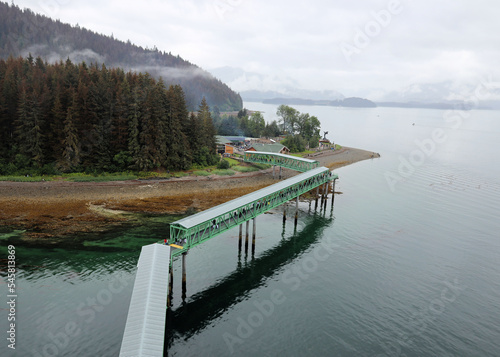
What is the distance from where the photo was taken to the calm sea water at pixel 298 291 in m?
25.9

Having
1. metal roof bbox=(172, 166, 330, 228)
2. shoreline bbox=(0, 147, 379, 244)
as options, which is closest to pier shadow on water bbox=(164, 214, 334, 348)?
metal roof bbox=(172, 166, 330, 228)

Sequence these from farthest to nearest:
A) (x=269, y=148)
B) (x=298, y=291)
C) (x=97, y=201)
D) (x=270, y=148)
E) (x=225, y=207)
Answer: (x=270, y=148) → (x=269, y=148) → (x=97, y=201) → (x=225, y=207) → (x=298, y=291)

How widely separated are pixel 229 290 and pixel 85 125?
52891mm

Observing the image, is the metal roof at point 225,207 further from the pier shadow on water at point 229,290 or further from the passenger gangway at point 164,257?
the pier shadow on water at point 229,290

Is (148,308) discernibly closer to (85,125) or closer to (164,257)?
(164,257)

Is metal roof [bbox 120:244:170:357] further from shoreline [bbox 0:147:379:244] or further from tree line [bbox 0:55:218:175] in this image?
tree line [bbox 0:55:218:175]

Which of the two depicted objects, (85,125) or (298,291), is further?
(85,125)

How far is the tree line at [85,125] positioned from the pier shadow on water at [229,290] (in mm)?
39826

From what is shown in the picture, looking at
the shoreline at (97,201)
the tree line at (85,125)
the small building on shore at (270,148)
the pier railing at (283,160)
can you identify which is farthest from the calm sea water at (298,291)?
the small building on shore at (270,148)

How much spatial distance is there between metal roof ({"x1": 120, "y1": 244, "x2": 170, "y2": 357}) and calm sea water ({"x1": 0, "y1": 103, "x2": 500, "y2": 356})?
4915 mm

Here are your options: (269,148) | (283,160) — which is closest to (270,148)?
(269,148)

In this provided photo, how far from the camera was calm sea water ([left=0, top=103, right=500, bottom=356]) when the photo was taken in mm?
25891

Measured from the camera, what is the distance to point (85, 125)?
219 ft

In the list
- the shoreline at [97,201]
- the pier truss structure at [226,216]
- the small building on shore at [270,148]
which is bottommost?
the shoreline at [97,201]
